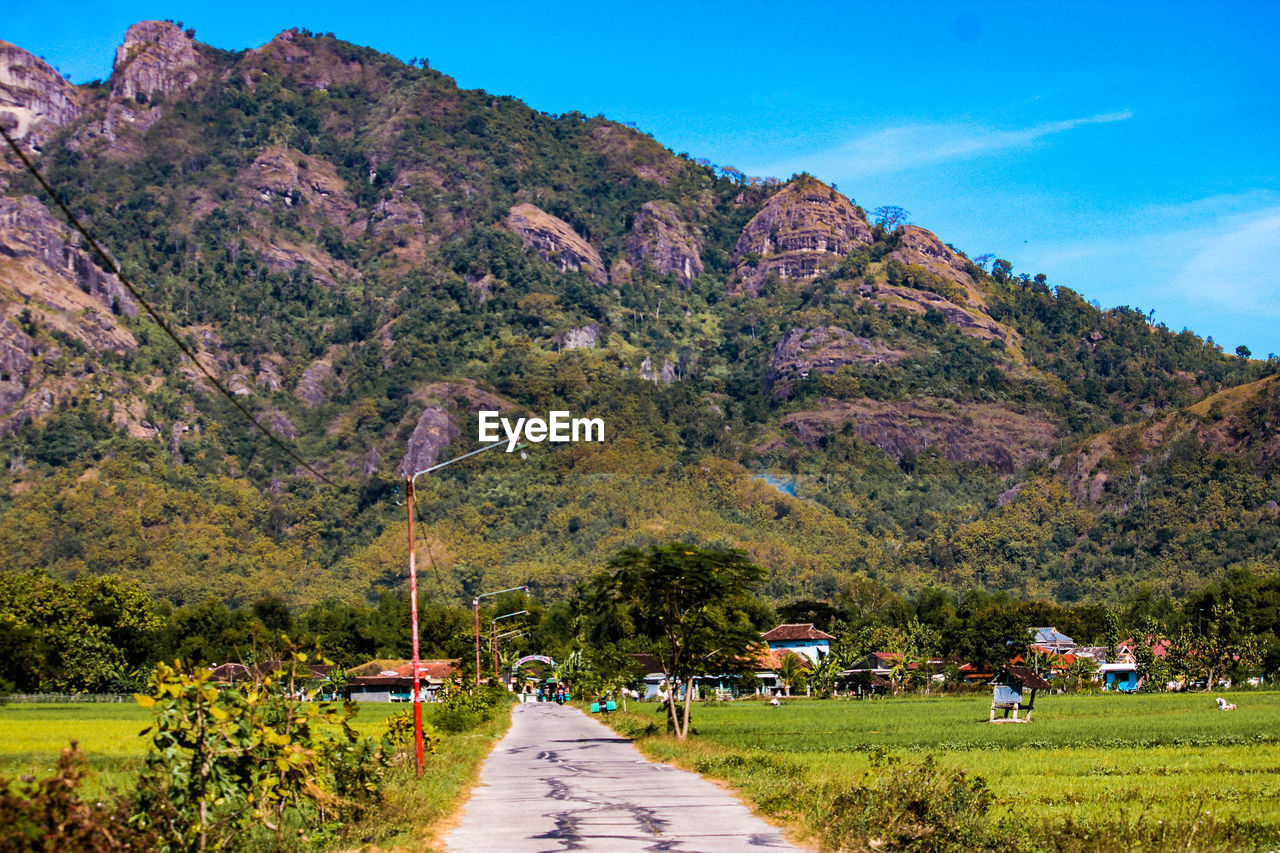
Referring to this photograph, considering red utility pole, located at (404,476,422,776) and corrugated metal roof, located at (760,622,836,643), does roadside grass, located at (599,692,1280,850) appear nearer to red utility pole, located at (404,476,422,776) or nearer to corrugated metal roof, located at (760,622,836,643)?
red utility pole, located at (404,476,422,776)

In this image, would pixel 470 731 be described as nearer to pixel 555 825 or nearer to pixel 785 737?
pixel 785 737

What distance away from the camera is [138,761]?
32.0m

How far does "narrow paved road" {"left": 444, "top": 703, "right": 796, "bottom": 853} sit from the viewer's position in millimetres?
16938

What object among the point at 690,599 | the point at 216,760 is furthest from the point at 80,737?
the point at 216,760

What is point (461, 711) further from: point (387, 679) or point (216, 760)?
point (387, 679)

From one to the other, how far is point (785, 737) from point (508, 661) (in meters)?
92.8

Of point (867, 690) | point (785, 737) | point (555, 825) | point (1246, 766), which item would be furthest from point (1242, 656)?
point (555, 825)

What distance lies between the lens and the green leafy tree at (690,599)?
136 feet

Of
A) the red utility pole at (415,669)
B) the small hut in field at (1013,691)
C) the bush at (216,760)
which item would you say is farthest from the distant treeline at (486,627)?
the bush at (216,760)

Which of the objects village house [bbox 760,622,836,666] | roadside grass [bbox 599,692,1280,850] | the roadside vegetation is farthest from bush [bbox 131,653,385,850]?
village house [bbox 760,622,836,666]

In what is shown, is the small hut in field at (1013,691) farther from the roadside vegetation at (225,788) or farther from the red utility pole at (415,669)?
the roadside vegetation at (225,788)

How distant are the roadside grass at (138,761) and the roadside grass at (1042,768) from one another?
5.57m

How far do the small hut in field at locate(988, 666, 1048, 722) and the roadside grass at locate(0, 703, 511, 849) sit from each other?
72.8 feet

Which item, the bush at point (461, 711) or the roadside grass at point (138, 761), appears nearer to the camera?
the roadside grass at point (138, 761)
